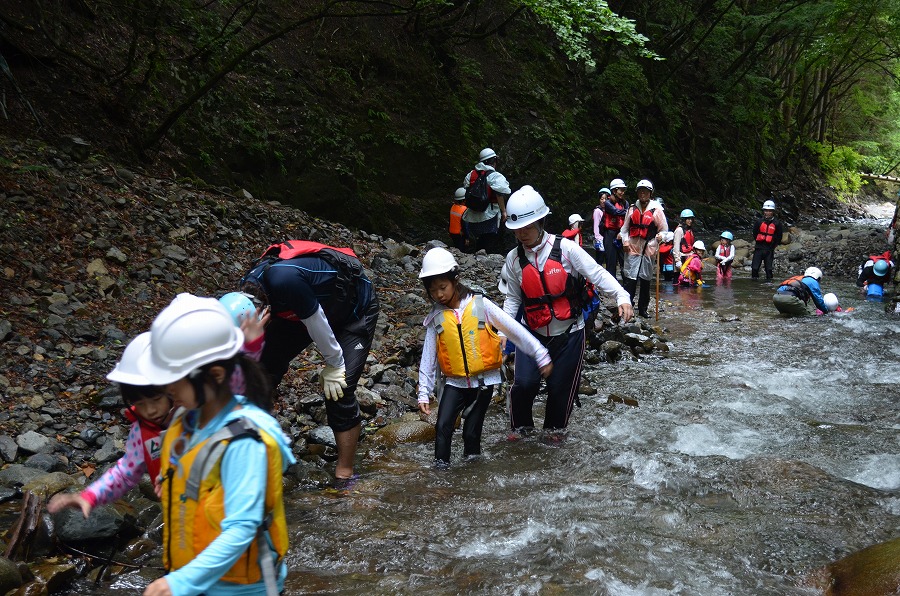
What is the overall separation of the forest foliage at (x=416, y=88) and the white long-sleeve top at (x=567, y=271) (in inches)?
222

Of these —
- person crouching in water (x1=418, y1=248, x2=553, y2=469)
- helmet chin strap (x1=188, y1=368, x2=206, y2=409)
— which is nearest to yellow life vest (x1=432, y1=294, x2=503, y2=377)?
person crouching in water (x1=418, y1=248, x2=553, y2=469)

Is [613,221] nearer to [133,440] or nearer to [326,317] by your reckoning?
[326,317]

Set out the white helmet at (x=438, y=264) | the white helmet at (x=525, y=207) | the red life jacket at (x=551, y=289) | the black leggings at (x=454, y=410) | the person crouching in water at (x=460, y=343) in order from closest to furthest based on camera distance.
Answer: the white helmet at (x=438, y=264)
the person crouching in water at (x=460, y=343)
the white helmet at (x=525, y=207)
the black leggings at (x=454, y=410)
the red life jacket at (x=551, y=289)

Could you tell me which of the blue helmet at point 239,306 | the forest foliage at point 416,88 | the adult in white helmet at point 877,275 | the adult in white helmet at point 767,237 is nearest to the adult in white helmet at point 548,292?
the blue helmet at point 239,306

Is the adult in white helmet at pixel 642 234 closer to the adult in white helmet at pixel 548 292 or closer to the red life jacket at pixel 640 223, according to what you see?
the red life jacket at pixel 640 223

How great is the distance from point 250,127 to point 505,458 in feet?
30.1

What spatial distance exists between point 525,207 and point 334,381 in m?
1.89

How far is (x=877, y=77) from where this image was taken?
43.5 metres

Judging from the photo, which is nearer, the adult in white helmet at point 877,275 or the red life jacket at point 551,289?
the red life jacket at point 551,289

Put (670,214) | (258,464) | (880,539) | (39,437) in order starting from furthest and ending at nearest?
1. (670,214)
2. (39,437)
3. (880,539)
4. (258,464)

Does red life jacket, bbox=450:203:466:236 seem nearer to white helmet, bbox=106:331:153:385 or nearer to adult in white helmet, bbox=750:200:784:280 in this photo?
adult in white helmet, bbox=750:200:784:280

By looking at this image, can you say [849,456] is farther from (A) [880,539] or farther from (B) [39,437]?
(B) [39,437]

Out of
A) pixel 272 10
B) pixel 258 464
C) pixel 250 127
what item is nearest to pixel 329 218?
pixel 250 127

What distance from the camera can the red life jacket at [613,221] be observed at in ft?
44.5
